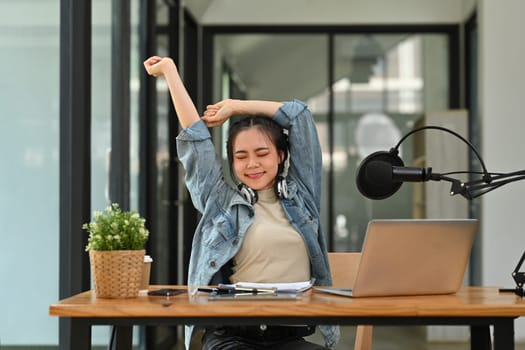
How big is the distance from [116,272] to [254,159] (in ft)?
1.95

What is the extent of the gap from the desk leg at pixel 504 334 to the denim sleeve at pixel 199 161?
3.04 ft

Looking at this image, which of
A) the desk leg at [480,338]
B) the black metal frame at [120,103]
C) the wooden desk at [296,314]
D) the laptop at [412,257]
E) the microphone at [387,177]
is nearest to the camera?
the wooden desk at [296,314]

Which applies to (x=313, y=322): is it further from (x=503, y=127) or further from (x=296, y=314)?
(x=503, y=127)

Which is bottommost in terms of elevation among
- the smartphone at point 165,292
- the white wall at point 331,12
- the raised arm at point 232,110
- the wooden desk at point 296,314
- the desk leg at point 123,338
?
the desk leg at point 123,338

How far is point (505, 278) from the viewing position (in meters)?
6.20

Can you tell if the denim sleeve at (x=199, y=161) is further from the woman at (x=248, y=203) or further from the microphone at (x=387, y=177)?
the microphone at (x=387, y=177)

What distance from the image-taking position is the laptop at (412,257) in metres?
2.05

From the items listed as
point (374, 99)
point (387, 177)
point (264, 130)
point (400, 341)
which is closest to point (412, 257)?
point (387, 177)

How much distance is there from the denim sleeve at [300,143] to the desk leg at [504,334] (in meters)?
0.84

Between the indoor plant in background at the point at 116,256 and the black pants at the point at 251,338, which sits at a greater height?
the indoor plant in background at the point at 116,256

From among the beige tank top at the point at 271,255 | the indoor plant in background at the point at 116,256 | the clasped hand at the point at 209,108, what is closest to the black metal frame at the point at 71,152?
the clasped hand at the point at 209,108

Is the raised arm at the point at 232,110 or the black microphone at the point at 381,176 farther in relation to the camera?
the raised arm at the point at 232,110
